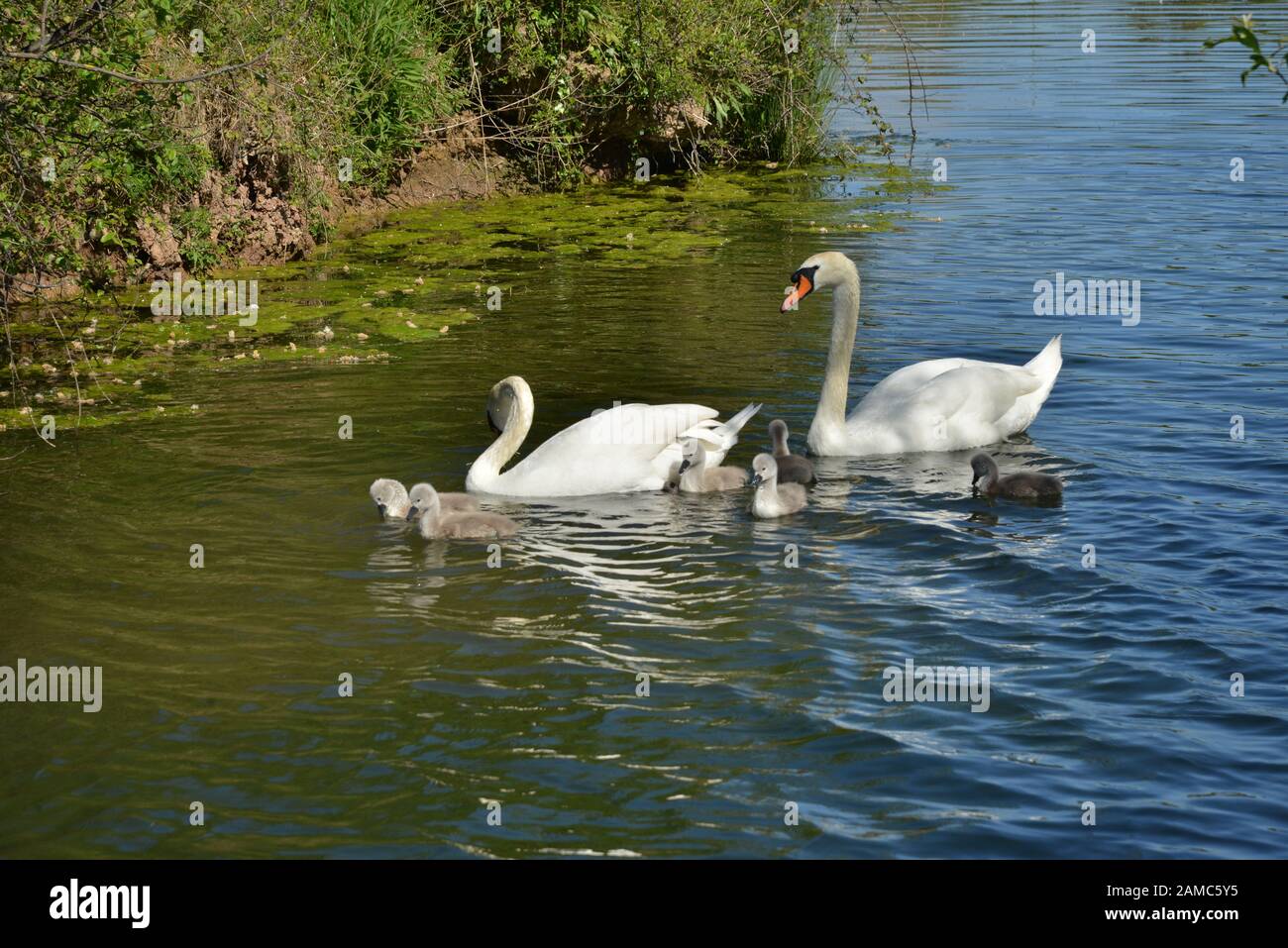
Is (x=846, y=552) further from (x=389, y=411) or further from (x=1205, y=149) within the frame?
(x=1205, y=149)

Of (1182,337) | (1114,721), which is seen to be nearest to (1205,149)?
(1182,337)

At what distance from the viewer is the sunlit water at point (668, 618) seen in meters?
6.08

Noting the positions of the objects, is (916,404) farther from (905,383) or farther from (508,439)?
(508,439)

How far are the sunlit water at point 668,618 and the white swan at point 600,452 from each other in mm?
161

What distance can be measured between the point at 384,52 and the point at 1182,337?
32.4 ft

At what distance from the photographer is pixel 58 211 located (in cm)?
1230

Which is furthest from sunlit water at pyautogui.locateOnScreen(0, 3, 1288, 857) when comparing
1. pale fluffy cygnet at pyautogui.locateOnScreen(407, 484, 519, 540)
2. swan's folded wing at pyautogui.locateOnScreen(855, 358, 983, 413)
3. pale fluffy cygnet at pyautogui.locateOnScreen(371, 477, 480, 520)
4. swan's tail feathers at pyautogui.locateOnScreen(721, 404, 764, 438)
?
swan's tail feathers at pyautogui.locateOnScreen(721, 404, 764, 438)

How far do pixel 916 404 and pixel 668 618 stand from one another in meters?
3.38

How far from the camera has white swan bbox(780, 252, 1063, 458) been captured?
34.7 feet

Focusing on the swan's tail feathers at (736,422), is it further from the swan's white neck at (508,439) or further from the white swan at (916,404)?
the swan's white neck at (508,439)

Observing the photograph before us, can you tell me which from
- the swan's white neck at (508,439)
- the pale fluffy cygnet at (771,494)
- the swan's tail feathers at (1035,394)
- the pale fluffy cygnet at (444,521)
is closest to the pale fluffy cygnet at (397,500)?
the pale fluffy cygnet at (444,521)

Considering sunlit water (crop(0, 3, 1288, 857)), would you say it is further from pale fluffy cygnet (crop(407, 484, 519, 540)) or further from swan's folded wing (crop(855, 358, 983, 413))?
swan's folded wing (crop(855, 358, 983, 413))

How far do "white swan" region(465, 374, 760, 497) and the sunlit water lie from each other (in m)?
0.16
